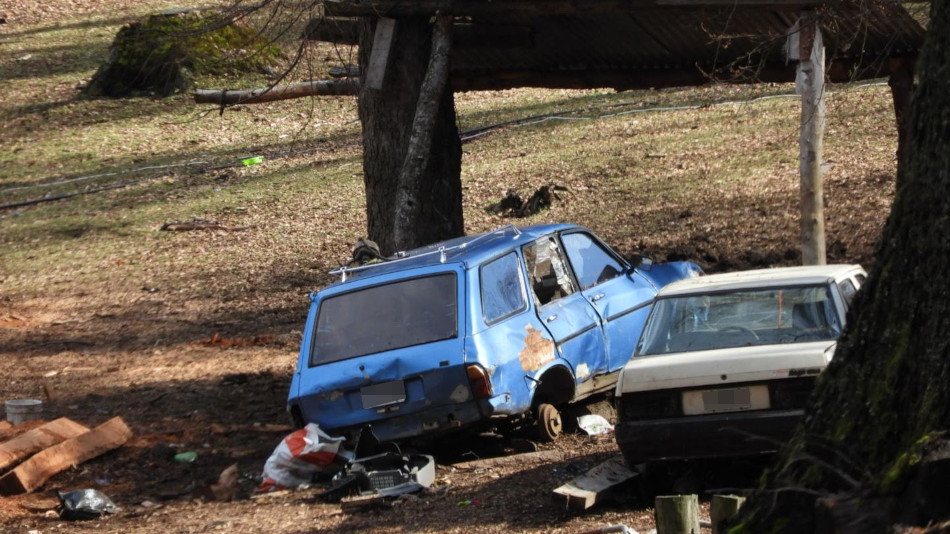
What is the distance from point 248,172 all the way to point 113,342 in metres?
8.18

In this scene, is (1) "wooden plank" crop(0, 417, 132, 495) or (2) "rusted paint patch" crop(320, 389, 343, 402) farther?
(1) "wooden plank" crop(0, 417, 132, 495)

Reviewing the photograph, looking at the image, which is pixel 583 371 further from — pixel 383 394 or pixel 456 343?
pixel 383 394

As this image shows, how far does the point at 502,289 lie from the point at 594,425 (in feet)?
4.56

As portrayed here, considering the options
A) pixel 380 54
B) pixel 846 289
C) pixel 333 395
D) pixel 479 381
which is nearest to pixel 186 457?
pixel 333 395

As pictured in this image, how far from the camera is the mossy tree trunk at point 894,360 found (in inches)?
156

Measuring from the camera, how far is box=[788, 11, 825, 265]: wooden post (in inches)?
400

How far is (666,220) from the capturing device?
15664mm

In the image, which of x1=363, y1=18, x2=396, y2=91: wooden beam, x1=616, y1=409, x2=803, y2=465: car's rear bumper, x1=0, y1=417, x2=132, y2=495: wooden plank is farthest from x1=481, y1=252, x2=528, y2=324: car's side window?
x1=0, y1=417, x2=132, y2=495: wooden plank

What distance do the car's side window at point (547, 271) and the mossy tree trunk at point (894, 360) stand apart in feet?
16.6

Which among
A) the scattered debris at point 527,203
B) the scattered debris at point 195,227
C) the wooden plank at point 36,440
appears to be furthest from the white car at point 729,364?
the scattered debris at point 195,227

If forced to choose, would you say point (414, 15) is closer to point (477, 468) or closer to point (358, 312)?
point (358, 312)

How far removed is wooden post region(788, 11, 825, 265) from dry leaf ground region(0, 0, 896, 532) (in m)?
1.89

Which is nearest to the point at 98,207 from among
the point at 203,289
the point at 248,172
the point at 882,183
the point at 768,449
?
the point at 248,172

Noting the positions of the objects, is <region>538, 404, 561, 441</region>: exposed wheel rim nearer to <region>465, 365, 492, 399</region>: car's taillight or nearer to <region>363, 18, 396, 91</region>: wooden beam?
<region>465, 365, 492, 399</region>: car's taillight
